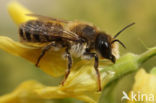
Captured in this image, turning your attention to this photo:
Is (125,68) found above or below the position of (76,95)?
above

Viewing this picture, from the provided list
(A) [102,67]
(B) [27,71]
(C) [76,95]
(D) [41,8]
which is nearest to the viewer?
(C) [76,95]

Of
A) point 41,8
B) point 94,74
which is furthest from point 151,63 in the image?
point 41,8

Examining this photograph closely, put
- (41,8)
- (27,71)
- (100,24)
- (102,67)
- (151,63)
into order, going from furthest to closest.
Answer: (41,8)
(100,24)
(27,71)
(151,63)
(102,67)

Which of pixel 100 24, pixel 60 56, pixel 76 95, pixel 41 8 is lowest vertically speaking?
pixel 76 95

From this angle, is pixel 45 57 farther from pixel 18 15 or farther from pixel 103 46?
pixel 18 15

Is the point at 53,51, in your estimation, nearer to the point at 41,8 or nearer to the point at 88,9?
the point at 88,9

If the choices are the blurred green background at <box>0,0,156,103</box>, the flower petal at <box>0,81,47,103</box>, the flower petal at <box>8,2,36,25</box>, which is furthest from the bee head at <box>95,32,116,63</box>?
the blurred green background at <box>0,0,156,103</box>

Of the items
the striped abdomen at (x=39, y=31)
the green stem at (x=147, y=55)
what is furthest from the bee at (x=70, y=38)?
the green stem at (x=147, y=55)

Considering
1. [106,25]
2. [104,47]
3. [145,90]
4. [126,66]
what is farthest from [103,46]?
[106,25]
